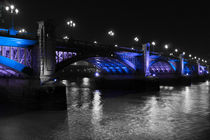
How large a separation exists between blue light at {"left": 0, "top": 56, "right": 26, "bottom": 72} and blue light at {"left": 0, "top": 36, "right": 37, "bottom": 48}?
Result: 1644 millimetres

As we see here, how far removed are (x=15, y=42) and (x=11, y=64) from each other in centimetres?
230

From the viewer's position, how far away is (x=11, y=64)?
23.2 metres

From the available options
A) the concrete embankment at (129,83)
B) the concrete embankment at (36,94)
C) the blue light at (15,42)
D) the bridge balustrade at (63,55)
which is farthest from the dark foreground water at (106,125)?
the concrete embankment at (129,83)

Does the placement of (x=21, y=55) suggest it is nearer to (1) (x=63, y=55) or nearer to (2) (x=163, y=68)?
(1) (x=63, y=55)

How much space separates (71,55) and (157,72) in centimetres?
4804

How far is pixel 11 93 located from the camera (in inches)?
1073

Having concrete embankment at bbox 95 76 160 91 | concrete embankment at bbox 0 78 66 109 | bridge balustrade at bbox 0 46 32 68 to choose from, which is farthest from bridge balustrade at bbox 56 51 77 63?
concrete embankment at bbox 95 76 160 91

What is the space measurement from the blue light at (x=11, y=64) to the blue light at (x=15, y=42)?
1.64 metres

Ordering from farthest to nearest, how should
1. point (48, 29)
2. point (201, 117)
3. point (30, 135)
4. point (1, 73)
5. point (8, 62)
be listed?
1. point (1, 73)
2. point (48, 29)
3. point (8, 62)
4. point (201, 117)
5. point (30, 135)

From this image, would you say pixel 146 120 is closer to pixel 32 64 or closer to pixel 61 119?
pixel 61 119

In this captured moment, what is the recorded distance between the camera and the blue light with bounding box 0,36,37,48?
2245cm

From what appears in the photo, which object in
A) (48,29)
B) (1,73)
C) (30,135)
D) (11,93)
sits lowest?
(30,135)

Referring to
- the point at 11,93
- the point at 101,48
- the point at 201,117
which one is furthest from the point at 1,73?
the point at 201,117

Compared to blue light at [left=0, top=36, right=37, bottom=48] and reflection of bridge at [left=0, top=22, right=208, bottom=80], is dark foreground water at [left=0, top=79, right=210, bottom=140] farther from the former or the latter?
blue light at [left=0, top=36, right=37, bottom=48]
